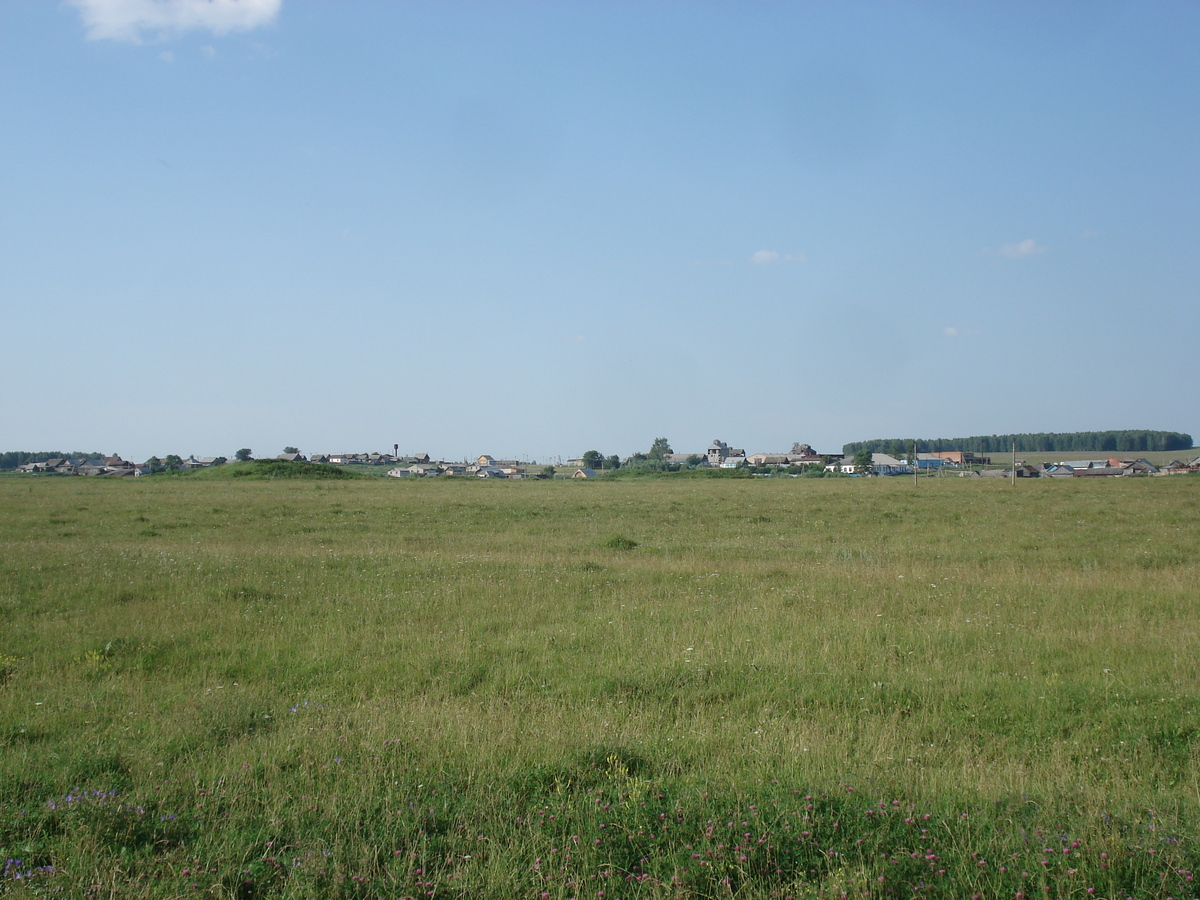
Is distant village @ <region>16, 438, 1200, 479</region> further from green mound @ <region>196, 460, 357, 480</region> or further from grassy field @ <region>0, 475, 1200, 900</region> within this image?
grassy field @ <region>0, 475, 1200, 900</region>

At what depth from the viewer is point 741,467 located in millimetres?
154125

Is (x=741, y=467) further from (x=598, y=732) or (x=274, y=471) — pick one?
(x=598, y=732)

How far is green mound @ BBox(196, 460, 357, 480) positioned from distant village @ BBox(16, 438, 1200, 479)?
28.2ft

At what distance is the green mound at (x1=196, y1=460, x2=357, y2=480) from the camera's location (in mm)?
80375

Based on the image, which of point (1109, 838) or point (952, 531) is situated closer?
point (1109, 838)

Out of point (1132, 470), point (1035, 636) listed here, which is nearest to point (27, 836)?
point (1035, 636)

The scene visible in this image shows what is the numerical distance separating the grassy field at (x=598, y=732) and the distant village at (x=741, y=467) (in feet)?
282

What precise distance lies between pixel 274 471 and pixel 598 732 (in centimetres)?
8252

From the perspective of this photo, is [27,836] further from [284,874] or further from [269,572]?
[269,572]

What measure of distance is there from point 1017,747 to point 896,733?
0.93 m

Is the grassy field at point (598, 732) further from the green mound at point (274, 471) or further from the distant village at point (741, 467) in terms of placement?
the distant village at point (741, 467)

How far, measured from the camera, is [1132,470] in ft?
358

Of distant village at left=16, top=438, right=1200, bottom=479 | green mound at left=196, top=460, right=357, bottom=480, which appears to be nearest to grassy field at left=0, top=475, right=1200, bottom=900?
green mound at left=196, top=460, right=357, bottom=480

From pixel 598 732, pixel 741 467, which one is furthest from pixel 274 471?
→ pixel 741 467
